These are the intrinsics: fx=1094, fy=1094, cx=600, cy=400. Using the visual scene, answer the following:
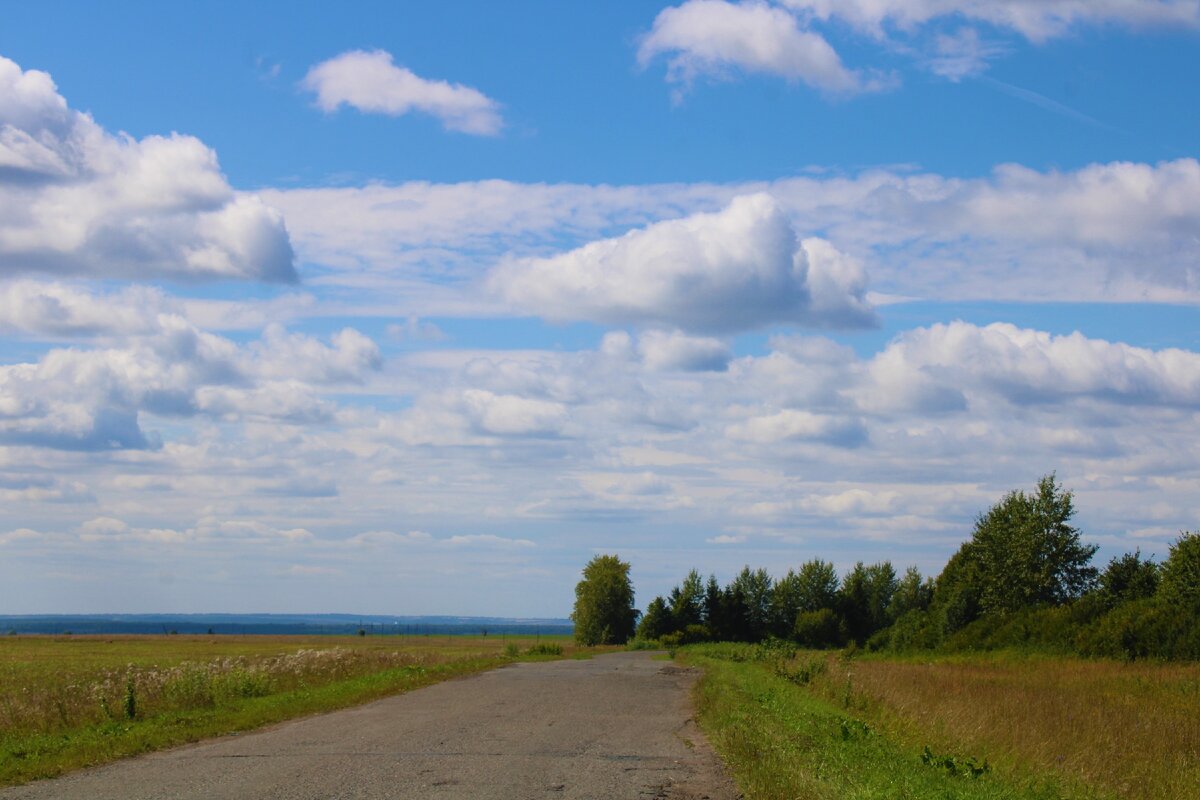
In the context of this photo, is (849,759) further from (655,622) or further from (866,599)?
(866,599)

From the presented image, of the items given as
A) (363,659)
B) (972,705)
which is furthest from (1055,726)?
(363,659)

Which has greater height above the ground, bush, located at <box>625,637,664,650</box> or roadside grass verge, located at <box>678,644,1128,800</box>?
roadside grass verge, located at <box>678,644,1128,800</box>

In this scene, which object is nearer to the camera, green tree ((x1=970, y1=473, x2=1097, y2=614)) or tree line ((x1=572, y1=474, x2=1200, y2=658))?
tree line ((x1=572, y1=474, x2=1200, y2=658))

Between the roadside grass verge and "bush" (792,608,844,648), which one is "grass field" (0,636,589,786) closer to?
the roadside grass verge

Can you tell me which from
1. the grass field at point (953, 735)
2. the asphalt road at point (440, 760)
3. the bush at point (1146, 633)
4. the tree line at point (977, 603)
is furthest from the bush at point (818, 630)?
the asphalt road at point (440, 760)

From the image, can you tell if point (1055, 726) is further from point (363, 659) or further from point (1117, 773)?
point (363, 659)

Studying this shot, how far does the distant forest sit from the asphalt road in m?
27.8

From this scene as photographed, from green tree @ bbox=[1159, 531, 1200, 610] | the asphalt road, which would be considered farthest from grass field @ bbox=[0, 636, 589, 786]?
green tree @ bbox=[1159, 531, 1200, 610]

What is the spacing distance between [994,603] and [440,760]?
60629 mm

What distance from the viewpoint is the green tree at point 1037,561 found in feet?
222

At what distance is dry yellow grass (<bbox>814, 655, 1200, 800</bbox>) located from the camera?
1566 cm

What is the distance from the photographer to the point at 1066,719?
21.2 m

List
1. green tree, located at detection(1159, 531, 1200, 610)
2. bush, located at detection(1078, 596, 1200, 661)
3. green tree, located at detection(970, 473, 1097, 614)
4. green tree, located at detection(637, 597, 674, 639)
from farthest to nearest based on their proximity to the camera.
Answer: green tree, located at detection(637, 597, 674, 639) → green tree, located at detection(970, 473, 1097, 614) → green tree, located at detection(1159, 531, 1200, 610) → bush, located at detection(1078, 596, 1200, 661)

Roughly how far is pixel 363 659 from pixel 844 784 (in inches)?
1103
